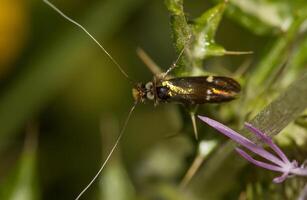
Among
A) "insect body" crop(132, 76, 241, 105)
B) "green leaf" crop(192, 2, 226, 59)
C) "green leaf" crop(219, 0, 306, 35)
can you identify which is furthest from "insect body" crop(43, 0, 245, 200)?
"green leaf" crop(219, 0, 306, 35)

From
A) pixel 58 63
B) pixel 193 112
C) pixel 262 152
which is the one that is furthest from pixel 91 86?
pixel 262 152

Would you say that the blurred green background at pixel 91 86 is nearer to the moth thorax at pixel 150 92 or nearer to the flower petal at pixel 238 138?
the moth thorax at pixel 150 92

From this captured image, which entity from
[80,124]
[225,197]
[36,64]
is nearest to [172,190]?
[225,197]

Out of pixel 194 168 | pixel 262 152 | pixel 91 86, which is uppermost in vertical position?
pixel 262 152

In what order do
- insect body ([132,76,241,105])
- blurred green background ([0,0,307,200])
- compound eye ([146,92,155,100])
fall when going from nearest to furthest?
insect body ([132,76,241,105]) → compound eye ([146,92,155,100]) → blurred green background ([0,0,307,200])

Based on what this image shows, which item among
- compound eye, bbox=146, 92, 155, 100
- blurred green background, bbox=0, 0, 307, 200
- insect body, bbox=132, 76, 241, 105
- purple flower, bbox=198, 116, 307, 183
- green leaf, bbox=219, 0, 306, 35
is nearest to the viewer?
purple flower, bbox=198, 116, 307, 183

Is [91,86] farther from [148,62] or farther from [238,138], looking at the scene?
[238,138]

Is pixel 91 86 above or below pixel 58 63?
below

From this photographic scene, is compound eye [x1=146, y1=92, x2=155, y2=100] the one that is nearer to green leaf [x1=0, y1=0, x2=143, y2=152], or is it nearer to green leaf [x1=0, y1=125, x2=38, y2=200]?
green leaf [x1=0, y1=125, x2=38, y2=200]
